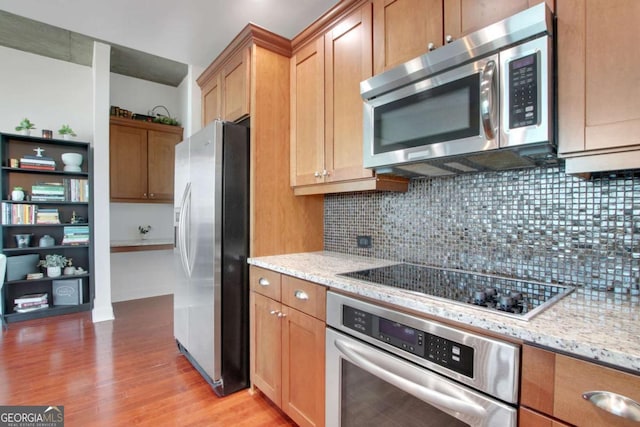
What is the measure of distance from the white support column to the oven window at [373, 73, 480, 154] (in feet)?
10.7

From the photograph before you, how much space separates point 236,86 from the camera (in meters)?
2.35

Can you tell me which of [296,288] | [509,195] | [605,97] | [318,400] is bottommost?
[318,400]

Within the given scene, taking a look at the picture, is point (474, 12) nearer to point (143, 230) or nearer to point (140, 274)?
point (143, 230)

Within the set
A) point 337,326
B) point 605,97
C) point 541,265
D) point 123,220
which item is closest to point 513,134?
point 605,97

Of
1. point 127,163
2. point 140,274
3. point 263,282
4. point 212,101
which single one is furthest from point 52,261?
point 263,282

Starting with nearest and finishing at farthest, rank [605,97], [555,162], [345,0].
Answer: [605,97]
[555,162]
[345,0]

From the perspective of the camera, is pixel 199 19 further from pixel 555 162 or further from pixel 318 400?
pixel 318 400

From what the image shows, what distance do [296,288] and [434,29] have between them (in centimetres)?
137

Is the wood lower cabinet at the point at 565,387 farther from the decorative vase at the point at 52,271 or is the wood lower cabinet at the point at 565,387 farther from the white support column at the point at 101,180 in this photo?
the decorative vase at the point at 52,271

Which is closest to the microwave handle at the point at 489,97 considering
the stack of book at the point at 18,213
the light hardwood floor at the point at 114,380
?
the light hardwood floor at the point at 114,380

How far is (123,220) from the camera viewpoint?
4195mm

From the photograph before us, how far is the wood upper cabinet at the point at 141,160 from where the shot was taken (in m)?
3.90

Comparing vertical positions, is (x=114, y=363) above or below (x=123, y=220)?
below

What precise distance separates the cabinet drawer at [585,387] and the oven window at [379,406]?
31cm
